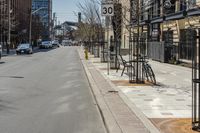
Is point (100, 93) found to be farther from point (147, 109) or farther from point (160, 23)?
point (160, 23)

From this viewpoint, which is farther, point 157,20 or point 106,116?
point 157,20

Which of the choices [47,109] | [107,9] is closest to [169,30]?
[107,9]

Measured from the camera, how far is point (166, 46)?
39.1 m

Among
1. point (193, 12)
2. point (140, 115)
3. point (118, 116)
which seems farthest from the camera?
point (193, 12)

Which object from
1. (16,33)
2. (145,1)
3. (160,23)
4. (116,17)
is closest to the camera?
(145,1)

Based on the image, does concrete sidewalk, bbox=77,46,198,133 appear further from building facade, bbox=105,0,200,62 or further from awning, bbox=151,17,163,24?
awning, bbox=151,17,163,24

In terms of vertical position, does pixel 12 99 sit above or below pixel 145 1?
below

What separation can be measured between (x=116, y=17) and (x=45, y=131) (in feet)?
77.3

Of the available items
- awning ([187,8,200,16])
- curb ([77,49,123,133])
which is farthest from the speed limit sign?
awning ([187,8,200,16])

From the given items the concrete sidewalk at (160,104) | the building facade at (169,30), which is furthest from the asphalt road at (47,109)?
the building facade at (169,30)

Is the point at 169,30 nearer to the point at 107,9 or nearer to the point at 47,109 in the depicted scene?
the point at 107,9

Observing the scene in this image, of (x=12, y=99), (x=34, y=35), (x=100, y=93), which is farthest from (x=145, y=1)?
(x=34, y=35)

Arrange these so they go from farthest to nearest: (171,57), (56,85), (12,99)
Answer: (171,57) < (56,85) < (12,99)

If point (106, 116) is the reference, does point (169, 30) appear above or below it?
above
